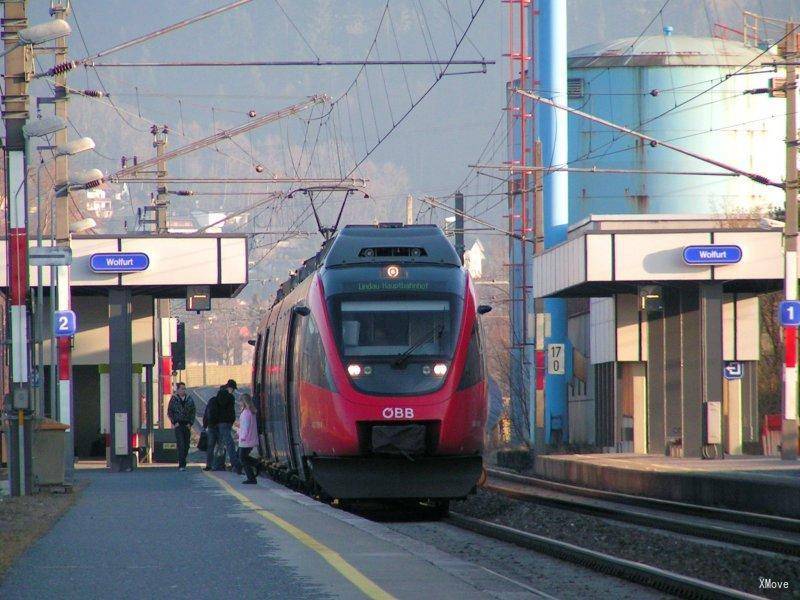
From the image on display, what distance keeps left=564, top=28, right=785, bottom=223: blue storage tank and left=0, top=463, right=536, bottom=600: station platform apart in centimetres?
5175

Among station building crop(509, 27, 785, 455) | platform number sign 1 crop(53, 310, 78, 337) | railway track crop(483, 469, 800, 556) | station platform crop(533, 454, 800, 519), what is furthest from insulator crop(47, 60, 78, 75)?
station platform crop(533, 454, 800, 519)

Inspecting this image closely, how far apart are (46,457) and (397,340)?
216 inches

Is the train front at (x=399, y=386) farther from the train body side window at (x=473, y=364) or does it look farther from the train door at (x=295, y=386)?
the train door at (x=295, y=386)

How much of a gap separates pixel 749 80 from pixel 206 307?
4214cm

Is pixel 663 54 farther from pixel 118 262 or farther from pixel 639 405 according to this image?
pixel 118 262

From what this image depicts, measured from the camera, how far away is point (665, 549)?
52.6 ft

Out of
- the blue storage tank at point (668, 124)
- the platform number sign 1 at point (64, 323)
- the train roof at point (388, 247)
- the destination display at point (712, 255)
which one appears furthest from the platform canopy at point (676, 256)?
the blue storage tank at point (668, 124)

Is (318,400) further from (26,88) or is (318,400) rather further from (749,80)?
(749,80)

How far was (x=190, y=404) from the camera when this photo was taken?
108ft

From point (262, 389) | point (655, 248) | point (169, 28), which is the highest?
point (169, 28)

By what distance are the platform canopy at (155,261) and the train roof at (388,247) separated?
13158mm

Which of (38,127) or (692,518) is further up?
(38,127)

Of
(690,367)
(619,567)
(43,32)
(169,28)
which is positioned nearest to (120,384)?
(169,28)

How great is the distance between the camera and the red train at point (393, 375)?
19422 millimetres
